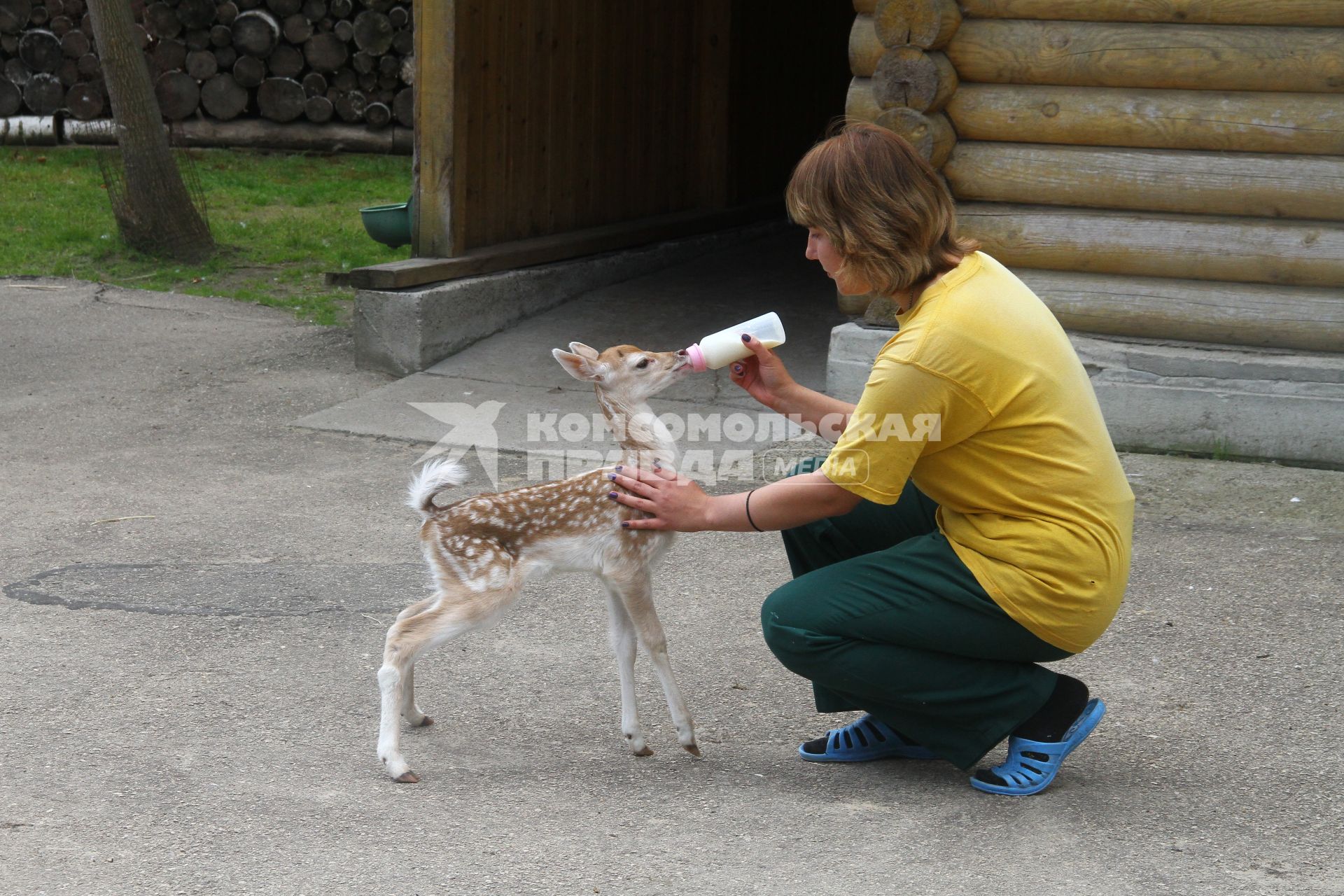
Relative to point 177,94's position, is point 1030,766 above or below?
below

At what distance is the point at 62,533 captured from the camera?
18.2ft

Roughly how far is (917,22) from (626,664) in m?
4.27

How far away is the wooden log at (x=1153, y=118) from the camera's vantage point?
6594mm

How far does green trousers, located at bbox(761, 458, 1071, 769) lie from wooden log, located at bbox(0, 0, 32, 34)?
637 inches

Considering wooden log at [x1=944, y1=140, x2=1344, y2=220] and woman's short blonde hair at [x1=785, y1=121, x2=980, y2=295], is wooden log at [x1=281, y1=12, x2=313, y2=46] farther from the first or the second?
woman's short blonde hair at [x1=785, y1=121, x2=980, y2=295]

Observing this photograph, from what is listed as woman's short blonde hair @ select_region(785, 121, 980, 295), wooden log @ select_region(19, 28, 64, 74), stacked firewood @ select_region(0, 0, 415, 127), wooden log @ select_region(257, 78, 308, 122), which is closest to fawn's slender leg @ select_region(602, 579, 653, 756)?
woman's short blonde hair @ select_region(785, 121, 980, 295)

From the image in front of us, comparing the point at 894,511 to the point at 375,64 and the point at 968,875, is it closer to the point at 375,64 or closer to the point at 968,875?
the point at 968,875

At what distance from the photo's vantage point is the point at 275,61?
16.0m

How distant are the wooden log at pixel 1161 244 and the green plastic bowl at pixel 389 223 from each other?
3.78 meters

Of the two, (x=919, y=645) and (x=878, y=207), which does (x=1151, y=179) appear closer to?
(x=878, y=207)

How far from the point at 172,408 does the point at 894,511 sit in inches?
192

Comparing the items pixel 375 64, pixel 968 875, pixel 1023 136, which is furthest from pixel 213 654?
pixel 375 64

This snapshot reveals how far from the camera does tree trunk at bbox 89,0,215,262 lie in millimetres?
10672

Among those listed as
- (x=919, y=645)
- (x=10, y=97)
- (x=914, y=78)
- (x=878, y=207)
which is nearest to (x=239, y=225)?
(x=10, y=97)
